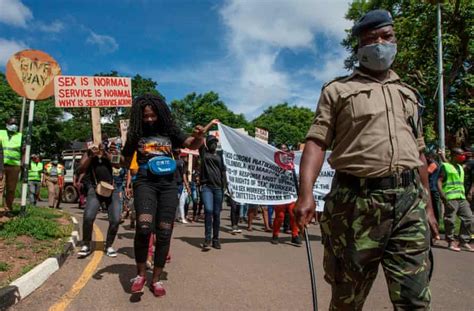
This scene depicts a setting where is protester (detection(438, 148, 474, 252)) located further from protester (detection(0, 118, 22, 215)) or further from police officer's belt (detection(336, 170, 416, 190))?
protester (detection(0, 118, 22, 215))

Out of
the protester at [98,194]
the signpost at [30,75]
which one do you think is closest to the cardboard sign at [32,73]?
the signpost at [30,75]

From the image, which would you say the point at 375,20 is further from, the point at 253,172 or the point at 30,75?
Answer: the point at 30,75

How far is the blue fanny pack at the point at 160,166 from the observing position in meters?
4.30

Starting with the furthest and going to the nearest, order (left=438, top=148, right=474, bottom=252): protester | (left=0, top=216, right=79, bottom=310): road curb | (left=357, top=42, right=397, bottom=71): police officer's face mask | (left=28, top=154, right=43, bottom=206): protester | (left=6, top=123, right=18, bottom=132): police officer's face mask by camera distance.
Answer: (left=28, top=154, right=43, bottom=206): protester
(left=6, top=123, right=18, bottom=132): police officer's face mask
(left=438, top=148, right=474, bottom=252): protester
(left=0, top=216, right=79, bottom=310): road curb
(left=357, top=42, right=397, bottom=71): police officer's face mask

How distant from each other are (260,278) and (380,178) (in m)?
3.06

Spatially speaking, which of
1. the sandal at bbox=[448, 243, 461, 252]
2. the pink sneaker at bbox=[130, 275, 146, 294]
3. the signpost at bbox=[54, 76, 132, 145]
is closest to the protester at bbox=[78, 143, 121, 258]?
the signpost at bbox=[54, 76, 132, 145]

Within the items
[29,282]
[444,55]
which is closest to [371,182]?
[29,282]

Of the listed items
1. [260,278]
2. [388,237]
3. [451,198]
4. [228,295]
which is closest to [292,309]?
[228,295]

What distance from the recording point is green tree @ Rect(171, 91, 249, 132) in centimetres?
5166

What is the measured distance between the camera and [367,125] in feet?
8.13

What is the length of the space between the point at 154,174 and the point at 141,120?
2.03 ft

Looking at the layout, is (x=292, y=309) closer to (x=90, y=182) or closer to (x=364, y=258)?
(x=364, y=258)

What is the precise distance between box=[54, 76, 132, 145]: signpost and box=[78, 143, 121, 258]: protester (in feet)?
4.30

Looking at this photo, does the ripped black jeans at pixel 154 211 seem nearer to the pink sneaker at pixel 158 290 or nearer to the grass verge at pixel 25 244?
the pink sneaker at pixel 158 290
